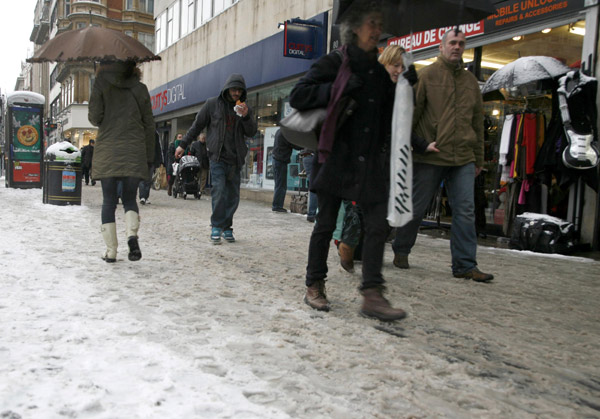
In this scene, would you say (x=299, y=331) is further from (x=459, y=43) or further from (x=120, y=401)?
(x=459, y=43)

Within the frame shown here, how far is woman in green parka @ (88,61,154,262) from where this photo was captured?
496cm

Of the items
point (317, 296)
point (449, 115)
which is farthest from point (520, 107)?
point (317, 296)

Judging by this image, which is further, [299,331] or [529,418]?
[299,331]

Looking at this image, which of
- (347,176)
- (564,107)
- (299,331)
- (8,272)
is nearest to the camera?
(299,331)

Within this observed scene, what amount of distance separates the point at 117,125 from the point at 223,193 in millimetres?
1895

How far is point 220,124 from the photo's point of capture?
21.7ft

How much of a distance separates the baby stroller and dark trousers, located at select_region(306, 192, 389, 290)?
12.3 metres

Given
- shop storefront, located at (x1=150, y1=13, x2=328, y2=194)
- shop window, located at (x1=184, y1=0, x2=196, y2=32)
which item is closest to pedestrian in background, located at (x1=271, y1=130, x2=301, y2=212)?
shop storefront, located at (x1=150, y1=13, x2=328, y2=194)

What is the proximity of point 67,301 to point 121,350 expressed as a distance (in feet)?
3.54

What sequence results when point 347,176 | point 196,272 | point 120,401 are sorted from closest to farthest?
1. point 120,401
2. point 347,176
3. point 196,272

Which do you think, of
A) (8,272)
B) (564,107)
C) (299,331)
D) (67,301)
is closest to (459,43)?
(564,107)

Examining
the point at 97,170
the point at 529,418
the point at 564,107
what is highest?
the point at 564,107

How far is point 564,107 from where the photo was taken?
6.65m

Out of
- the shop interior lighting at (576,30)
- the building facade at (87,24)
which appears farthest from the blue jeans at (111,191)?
the building facade at (87,24)
